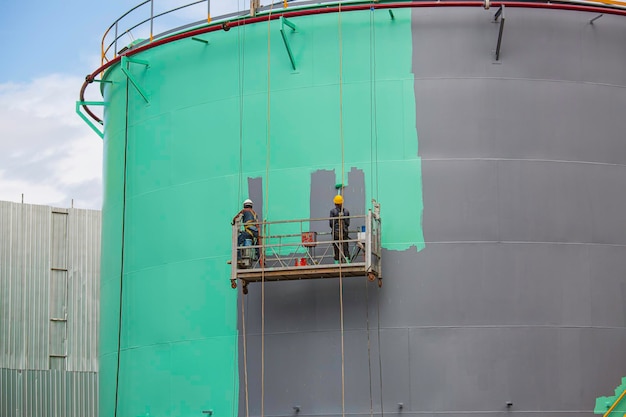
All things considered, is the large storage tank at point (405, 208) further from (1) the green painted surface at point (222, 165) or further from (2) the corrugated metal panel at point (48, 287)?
(2) the corrugated metal panel at point (48, 287)

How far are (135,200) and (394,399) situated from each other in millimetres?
7454

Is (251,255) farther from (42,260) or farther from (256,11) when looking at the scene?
(42,260)

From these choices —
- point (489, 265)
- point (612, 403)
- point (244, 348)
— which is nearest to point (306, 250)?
point (244, 348)

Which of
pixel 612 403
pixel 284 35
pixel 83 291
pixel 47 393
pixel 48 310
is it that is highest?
pixel 284 35

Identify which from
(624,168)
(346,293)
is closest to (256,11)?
(346,293)

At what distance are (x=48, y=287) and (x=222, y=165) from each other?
1475cm

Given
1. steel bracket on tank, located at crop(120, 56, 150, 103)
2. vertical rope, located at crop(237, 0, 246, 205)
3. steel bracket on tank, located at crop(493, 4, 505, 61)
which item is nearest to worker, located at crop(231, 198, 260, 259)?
vertical rope, located at crop(237, 0, 246, 205)

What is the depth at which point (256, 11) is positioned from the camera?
883 inches

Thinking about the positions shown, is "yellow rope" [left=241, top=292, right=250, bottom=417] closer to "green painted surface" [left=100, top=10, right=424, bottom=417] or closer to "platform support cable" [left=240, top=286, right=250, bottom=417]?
"platform support cable" [left=240, top=286, right=250, bottom=417]

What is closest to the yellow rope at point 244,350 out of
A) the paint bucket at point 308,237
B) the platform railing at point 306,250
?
the platform railing at point 306,250

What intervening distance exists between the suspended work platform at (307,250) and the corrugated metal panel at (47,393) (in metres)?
14.8

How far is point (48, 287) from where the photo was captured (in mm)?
34469

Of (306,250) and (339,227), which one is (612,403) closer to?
(339,227)

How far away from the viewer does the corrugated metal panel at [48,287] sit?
33562 millimetres
